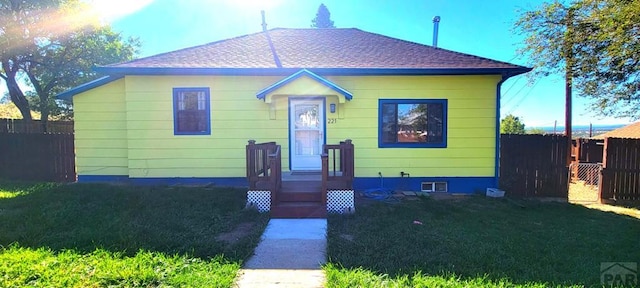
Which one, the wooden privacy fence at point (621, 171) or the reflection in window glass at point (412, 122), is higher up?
the reflection in window glass at point (412, 122)

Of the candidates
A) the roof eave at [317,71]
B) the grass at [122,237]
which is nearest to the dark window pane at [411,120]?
the roof eave at [317,71]

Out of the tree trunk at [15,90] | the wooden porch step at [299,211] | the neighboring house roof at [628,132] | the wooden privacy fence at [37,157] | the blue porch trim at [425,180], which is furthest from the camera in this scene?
the neighboring house roof at [628,132]

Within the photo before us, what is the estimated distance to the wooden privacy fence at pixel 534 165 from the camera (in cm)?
731

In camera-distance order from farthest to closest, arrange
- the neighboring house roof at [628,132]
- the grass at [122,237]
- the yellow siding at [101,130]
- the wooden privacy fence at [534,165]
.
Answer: the neighboring house roof at [628,132] < the yellow siding at [101,130] < the wooden privacy fence at [534,165] < the grass at [122,237]

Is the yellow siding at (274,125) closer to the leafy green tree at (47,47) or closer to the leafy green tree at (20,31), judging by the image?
the leafy green tree at (47,47)

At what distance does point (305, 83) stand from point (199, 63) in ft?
8.90

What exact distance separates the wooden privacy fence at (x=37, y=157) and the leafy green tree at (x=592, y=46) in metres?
13.1

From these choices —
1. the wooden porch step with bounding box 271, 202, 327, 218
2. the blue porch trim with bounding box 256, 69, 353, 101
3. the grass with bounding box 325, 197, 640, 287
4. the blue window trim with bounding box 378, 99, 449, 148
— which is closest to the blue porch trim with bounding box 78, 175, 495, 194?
the blue window trim with bounding box 378, 99, 449, 148

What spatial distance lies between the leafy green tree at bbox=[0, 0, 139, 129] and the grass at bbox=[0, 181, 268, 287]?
372 inches

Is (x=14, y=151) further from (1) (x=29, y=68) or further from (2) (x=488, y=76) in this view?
(2) (x=488, y=76)

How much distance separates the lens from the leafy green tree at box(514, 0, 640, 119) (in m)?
6.20

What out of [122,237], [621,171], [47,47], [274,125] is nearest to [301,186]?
[274,125]

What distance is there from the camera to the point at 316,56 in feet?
26.5

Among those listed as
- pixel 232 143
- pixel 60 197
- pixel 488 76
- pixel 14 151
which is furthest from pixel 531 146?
pixel 14 151
